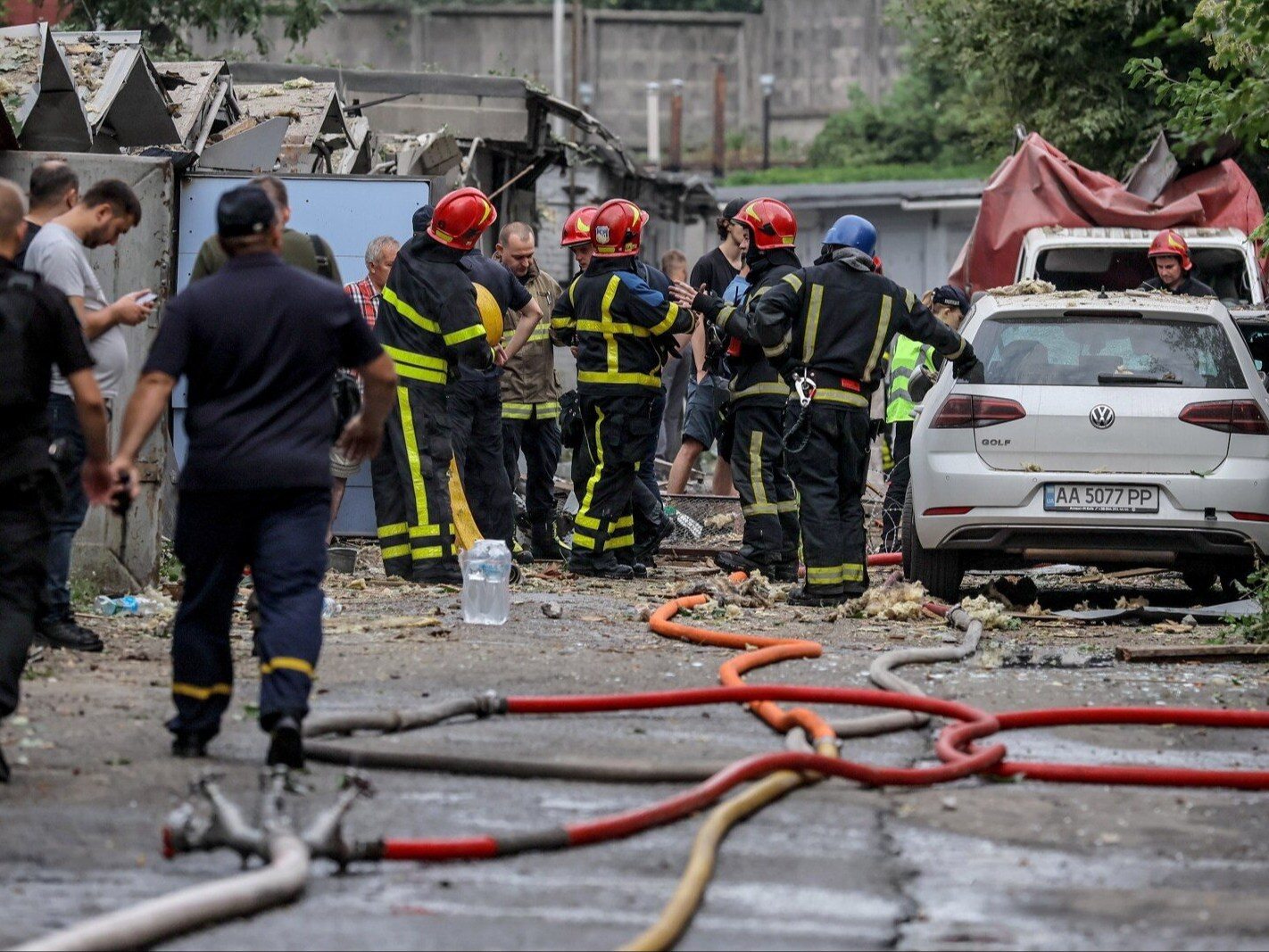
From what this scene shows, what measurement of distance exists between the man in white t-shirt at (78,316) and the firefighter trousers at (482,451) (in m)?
3.30

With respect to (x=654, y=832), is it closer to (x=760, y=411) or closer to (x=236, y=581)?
(x=236, y=581)

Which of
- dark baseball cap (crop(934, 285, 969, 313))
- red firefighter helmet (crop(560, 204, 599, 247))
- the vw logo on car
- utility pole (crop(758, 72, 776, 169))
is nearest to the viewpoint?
the vw logo on car

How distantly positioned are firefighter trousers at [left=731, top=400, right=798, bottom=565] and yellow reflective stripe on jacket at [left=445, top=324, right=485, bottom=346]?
179 centimetres

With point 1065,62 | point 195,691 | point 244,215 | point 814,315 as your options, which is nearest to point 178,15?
point 1065,62

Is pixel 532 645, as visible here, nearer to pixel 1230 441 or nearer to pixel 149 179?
pixel 149 179

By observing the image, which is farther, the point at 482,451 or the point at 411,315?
the point at 482,451

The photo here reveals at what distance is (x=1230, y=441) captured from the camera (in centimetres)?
1024

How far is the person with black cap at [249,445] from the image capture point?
600cm

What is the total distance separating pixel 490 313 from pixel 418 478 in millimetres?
1284

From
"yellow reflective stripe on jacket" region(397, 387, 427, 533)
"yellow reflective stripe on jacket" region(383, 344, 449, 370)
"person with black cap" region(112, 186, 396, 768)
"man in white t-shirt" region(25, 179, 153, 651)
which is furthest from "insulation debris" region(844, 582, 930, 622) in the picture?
"person with black cap" region(112, 186, 396, 768)

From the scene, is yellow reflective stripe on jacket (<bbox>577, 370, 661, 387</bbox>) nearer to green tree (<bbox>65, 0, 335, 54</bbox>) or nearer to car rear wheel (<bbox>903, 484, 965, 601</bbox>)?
car rear wheel (<bbox>903, 484, 965, 601</bbox>)

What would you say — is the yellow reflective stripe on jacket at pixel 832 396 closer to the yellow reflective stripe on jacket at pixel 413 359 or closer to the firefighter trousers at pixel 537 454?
the yellow reflective stripe on jacket at pixel 413 359

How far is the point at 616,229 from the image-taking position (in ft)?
37.9

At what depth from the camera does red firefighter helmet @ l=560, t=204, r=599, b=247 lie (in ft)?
39.8
